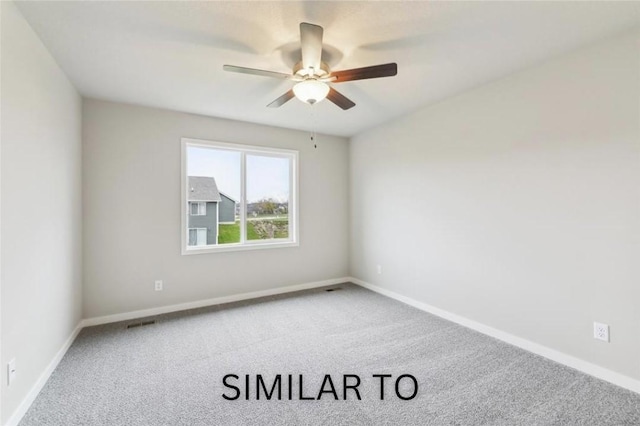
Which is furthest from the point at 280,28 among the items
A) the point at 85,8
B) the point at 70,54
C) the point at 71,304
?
the point at 71,304

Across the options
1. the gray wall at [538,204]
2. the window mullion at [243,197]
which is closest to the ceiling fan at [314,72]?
the gray wall at [538,204]

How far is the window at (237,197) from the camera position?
365 cm

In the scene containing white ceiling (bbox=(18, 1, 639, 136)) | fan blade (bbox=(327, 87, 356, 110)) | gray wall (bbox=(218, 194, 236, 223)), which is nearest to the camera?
white ceiling (bbox=(18, 1, 639, 136))

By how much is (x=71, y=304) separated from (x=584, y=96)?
4.70m

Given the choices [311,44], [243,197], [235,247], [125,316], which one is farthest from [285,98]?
[125,316]

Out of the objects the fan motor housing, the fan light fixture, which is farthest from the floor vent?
the fan motor housing

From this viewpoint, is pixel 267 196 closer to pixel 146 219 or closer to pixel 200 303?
pixel 146 219

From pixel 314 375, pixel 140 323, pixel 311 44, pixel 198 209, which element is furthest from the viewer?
pixel 198 209

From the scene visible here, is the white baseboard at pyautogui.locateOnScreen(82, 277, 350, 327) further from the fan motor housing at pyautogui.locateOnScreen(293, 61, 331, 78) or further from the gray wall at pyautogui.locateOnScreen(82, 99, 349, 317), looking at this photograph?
the fan motor housing at pyautogui.locateOnScreen(293, 61, 331, 78)

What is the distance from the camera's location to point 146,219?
10.9 ft

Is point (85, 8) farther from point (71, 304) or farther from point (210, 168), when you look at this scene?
point (71, 304)

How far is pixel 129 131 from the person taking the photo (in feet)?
10.6

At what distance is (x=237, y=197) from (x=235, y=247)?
69 centimetres

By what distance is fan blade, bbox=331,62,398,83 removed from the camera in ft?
6.10
